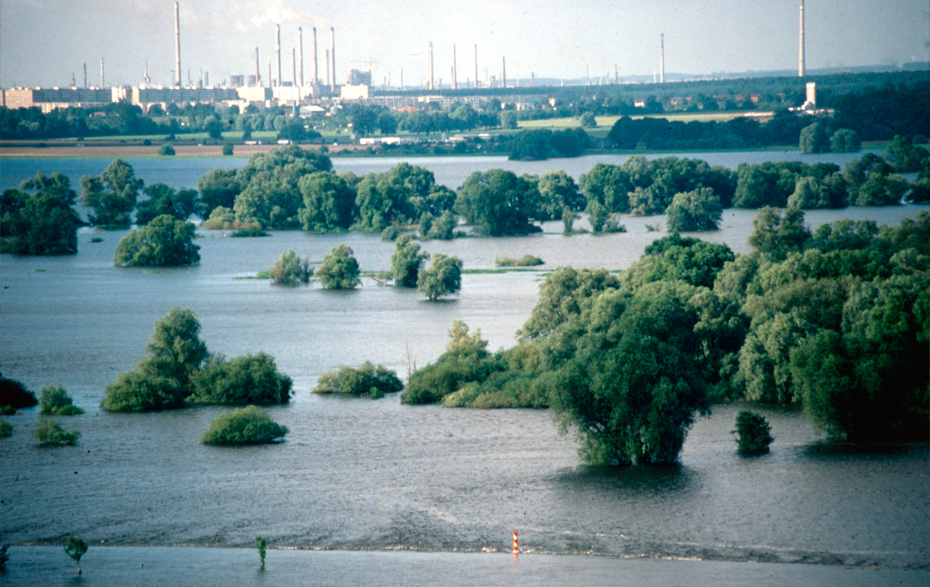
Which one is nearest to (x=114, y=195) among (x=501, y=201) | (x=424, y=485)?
(x=501, y=201)

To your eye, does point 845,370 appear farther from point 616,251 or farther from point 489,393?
point 616,251

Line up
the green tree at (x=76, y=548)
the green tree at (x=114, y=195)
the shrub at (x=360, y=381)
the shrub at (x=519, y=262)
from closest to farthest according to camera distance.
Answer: the green tree at (x=76, y=548)
the shrub at (x=360, y=381)
the shrub at (x=519, y=262)
the green tree at (x=114, y=195)

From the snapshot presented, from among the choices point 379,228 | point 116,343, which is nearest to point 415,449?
point 116,343

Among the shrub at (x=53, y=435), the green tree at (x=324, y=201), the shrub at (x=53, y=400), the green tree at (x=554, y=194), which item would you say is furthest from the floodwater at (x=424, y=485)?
the green tree at (x=554, y=194)

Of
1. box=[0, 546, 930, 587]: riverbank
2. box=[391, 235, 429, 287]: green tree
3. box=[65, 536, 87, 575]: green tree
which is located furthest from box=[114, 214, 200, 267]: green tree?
box=[65, 536, 87, 575]: green tree

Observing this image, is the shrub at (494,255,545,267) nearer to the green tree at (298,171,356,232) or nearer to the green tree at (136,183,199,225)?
the green tree at (298,171,356,232)

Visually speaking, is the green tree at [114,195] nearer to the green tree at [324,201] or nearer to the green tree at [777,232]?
the green tree at [324,201]

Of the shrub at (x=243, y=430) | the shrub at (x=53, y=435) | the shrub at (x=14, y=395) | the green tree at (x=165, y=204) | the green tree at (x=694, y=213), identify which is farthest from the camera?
the green tree at (x=165, y=204)
